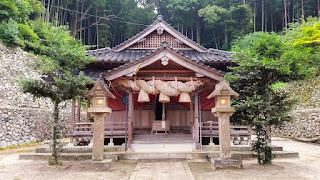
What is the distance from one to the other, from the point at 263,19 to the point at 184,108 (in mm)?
34717

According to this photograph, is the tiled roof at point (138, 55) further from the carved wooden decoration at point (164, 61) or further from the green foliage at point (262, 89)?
the green foliage at point (262, 89)

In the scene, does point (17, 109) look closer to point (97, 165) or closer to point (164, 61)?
point (97, 165)

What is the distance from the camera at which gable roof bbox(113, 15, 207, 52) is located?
14.2 metres

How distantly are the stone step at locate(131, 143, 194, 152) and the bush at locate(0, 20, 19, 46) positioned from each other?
18.1 metres

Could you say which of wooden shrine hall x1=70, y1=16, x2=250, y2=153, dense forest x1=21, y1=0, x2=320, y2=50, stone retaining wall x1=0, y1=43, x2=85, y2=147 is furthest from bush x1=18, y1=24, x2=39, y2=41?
wooden shrine hall x1=70, y1=16, x2=250, y2=153

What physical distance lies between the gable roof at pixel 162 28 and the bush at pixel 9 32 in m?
12.8

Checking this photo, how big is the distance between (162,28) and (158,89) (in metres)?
6.48

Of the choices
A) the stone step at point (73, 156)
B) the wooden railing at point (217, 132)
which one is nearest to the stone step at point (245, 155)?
the wooden railing at point (217, 132)

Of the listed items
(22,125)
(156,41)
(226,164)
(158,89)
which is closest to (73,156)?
(158,89)

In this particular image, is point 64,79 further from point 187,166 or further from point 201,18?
point 201,18

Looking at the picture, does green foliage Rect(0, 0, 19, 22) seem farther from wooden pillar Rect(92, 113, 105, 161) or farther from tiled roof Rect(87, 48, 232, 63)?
wooden pillar Rect(92, 113, 105, 161)

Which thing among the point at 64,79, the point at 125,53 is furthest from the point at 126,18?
the point at 64,79

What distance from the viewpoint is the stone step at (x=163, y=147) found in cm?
1031

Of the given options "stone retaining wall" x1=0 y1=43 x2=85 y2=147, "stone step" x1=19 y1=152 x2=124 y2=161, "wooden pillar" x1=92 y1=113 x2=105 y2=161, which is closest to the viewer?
"wooden pillar" x1=92 y1=113 x2=105 y2=161
